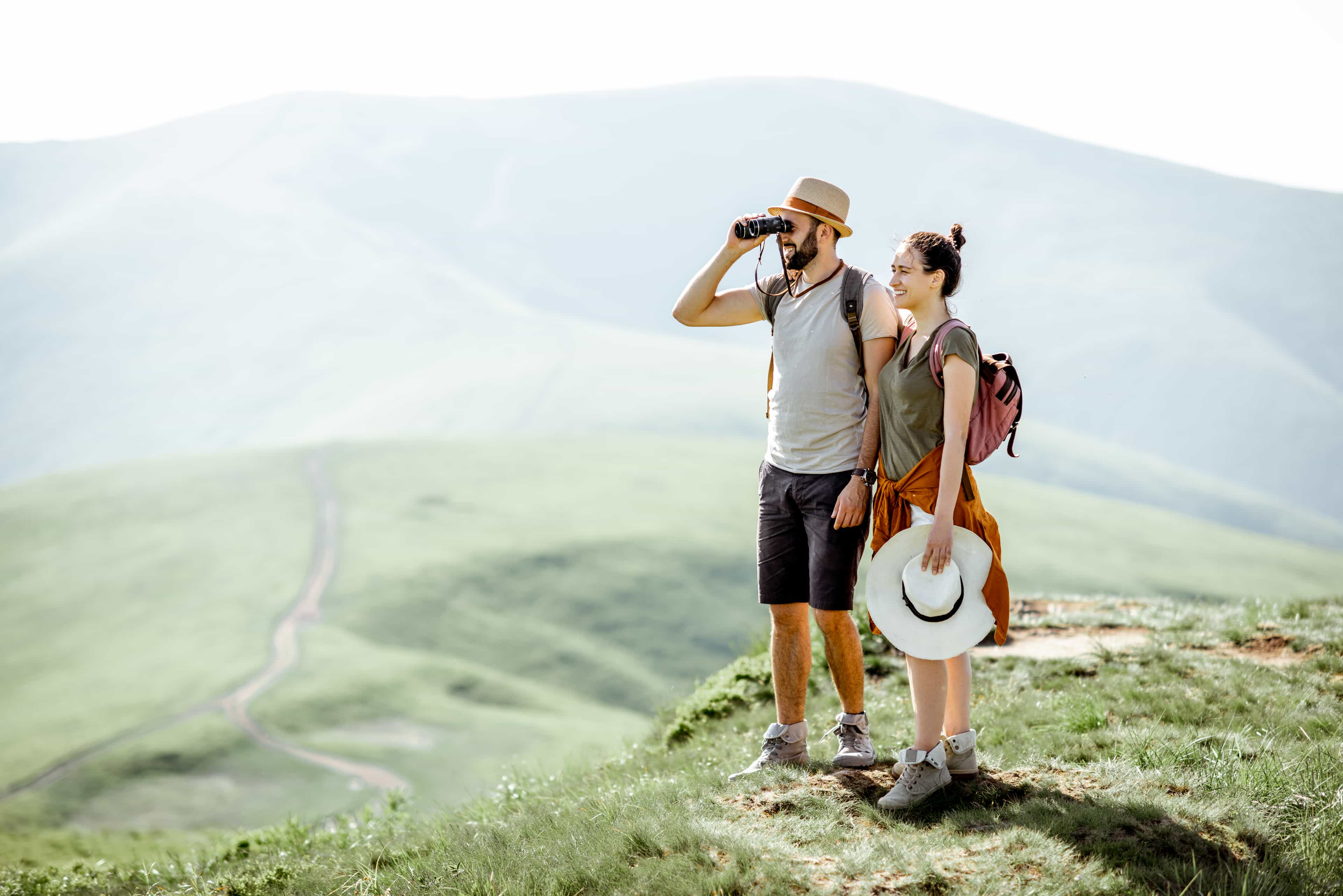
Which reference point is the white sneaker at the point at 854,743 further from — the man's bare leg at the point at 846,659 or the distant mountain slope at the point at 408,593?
the distant mountain slope at the point at 408,593

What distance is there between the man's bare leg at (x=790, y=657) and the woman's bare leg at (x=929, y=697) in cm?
69

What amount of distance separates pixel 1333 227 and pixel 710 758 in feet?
648

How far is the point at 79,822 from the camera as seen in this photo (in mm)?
23328

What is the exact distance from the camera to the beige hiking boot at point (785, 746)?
4.87m

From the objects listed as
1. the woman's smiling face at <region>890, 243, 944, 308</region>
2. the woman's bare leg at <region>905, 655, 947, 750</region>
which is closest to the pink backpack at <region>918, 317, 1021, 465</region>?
the woman's smiling face at <region>890, 243, 944, 308</region>

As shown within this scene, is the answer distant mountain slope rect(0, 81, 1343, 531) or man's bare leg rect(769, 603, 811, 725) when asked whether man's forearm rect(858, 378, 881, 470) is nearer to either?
man's bare leg rect(769, 603, 811, 725)

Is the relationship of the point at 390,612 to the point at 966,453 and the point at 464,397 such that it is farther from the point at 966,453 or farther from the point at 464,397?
the point at 464,397

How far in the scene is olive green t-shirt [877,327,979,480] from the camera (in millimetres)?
4094

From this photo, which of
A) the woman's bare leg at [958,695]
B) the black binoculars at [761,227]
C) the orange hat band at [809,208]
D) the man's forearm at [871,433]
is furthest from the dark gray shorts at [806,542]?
the orange hat band at [809,208]

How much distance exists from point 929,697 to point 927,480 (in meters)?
0.95

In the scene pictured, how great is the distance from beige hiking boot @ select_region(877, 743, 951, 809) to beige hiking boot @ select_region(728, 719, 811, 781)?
682mm

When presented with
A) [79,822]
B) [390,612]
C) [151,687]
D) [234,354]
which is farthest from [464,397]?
[79,822]

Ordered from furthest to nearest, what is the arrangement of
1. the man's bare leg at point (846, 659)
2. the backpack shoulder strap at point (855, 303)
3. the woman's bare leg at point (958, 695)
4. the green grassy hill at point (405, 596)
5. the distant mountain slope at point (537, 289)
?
1. the distant mountain slope at point (537, 289)
2. the green grassy hill at point (405, 596)
3. the man's bare leg at point (846, 659)
4. the backpack shoulder strap at point (855, 303)
5. the woman's bare leg at point (958, 695)

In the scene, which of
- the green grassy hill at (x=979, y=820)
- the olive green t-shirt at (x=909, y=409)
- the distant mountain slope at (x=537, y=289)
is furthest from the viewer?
the distant mountain slope at (x=537, y=289)
